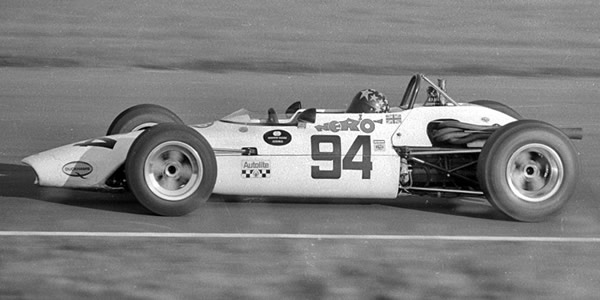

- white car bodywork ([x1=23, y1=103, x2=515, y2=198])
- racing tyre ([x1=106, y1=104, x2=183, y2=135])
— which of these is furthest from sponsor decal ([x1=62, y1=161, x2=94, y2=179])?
racing tyre ([x1=106, y1=104, x2=183, y2=135])

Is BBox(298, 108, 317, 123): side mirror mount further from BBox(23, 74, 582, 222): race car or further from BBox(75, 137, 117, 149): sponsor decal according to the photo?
BBox(75, 137, 117, 149): sponsor decal

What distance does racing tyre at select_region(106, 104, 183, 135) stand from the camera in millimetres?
10305

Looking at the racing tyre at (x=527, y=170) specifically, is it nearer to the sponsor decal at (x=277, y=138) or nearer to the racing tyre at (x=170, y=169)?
the sponsor decal at (x=277, y=138)

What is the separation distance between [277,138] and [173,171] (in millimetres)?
879

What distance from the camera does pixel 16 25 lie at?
A: 2106 cm

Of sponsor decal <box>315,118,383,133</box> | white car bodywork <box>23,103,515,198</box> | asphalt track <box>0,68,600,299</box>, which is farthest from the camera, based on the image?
sponsor decal <box>315,118,383,133</box>

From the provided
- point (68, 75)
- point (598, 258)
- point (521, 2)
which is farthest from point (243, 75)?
point (598, 258)

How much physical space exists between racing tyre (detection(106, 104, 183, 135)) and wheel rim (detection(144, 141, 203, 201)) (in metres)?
1.33

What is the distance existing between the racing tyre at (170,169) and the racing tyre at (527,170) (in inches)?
84.9

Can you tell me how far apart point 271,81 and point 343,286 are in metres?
10.5

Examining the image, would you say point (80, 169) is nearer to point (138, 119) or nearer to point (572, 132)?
point (138, 119)

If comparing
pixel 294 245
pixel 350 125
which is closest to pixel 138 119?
pixel 350 125

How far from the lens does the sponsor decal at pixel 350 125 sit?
368 inches

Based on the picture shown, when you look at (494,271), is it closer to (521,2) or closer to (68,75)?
(68,75)
